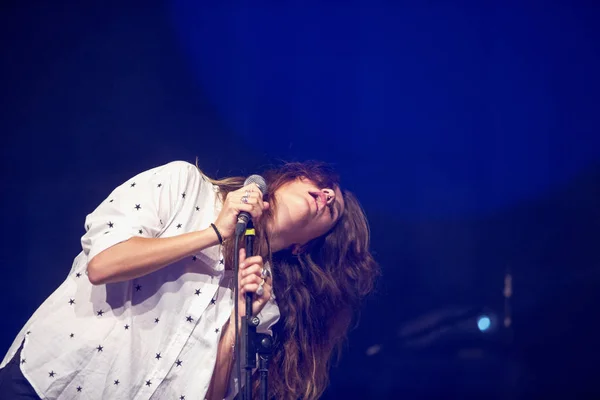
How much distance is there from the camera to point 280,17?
2.54 m

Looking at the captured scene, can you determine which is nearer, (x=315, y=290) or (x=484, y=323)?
(x=315, y=290)

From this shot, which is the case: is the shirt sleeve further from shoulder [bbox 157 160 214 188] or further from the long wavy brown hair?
the long wavy brown hair

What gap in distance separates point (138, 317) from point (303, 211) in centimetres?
66

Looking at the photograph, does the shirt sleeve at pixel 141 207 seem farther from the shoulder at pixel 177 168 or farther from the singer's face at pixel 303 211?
the singer's face at pixel 303 211

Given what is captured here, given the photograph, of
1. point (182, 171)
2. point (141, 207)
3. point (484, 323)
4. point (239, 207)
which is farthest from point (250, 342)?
point (484, 323)

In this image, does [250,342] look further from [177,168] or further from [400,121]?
[400,121]

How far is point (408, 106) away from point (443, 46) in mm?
308

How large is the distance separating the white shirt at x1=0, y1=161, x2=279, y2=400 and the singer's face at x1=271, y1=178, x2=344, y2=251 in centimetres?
26

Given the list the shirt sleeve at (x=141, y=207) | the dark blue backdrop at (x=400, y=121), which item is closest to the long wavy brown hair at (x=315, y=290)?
the dark blue backdrop at (x=400, y=121)

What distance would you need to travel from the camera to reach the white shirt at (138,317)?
59.6 inches

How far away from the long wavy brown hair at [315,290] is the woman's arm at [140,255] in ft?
1.63

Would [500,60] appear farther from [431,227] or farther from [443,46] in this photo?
[431,227]

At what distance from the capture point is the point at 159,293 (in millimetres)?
1650

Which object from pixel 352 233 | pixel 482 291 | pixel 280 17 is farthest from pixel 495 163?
pixel 280 17
